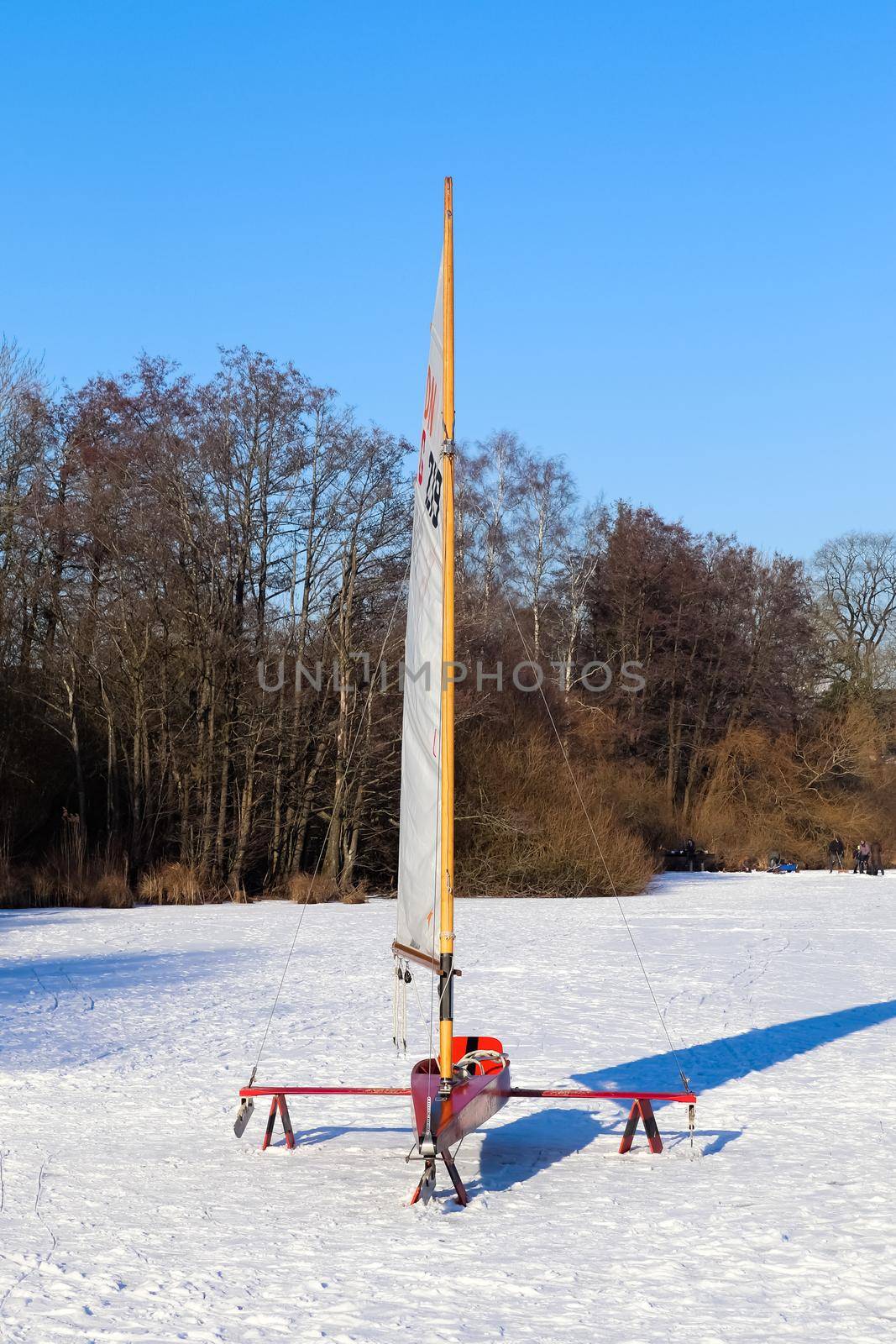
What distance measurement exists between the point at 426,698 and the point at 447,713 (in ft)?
0.89

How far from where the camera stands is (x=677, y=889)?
80.6 ft

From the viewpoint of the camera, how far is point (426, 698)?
6004mm

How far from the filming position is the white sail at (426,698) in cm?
591

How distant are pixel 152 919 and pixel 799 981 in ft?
28.4

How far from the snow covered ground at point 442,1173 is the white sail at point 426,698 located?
3.63 ft

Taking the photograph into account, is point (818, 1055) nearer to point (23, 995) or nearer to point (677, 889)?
point (23, 995)

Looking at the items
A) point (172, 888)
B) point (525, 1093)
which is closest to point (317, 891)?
point (172, 888)

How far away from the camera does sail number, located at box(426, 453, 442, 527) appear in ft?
19.7

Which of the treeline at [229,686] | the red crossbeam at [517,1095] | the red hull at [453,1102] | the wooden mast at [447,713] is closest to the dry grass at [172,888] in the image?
the treeline at [229,686]

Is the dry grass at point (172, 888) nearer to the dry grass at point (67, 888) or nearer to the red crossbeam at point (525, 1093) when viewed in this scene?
the dry grass at point (67, 888)

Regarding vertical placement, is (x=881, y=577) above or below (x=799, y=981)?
above

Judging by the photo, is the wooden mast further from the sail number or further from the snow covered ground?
the snow covered ground

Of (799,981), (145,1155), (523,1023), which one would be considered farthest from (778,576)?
(145,1155)

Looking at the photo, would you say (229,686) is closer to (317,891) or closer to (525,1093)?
(317,891)
